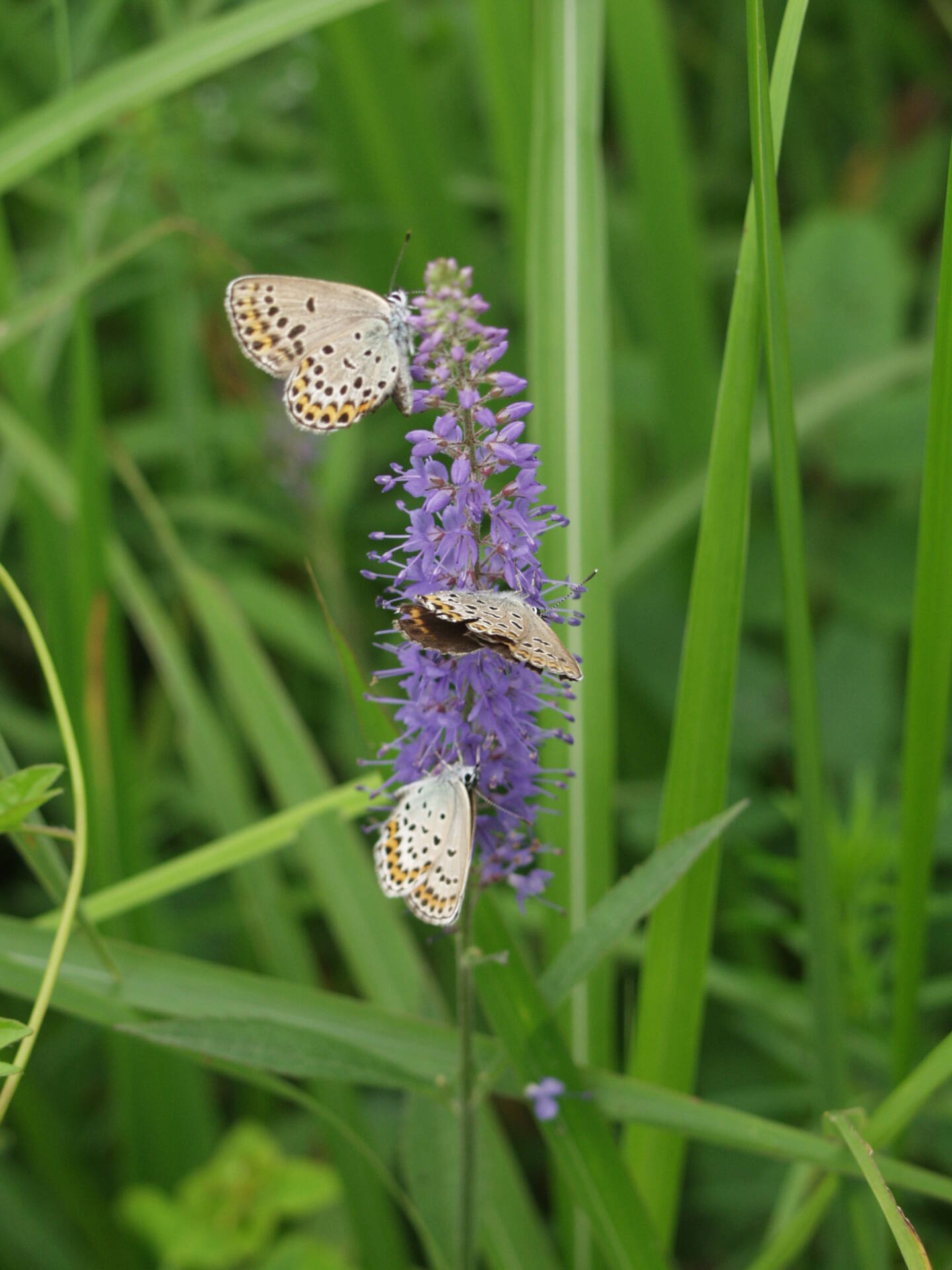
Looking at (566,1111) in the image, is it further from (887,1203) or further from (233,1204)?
(233,1204)

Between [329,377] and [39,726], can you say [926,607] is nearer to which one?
[329,377]

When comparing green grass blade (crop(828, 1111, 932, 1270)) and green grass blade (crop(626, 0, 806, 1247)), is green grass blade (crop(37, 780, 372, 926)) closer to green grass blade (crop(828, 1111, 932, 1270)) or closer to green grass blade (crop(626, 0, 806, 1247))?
green grass blade (crop(626, 0, 806, 1247))

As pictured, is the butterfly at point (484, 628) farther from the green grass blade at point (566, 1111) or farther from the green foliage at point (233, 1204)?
the green foliage at point (233, 1204)

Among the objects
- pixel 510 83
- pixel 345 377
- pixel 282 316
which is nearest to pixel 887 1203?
pixel 345 377

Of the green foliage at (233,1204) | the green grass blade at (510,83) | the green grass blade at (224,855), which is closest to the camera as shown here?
the green grass blade at (224,855)

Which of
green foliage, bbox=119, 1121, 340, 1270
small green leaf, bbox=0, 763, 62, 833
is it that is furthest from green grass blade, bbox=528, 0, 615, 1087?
small green leaf, bbox=0, 763, 62, 833

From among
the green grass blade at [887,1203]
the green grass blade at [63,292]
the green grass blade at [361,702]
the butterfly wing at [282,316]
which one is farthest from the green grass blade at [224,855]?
the green grass blade at [63,292]
